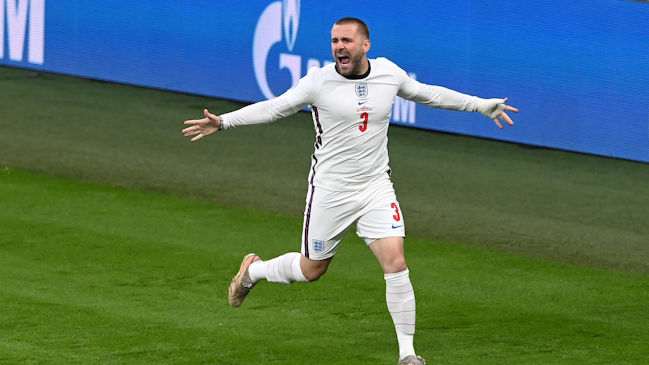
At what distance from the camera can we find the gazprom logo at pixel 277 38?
1631 cm

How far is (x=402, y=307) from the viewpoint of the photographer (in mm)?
7852

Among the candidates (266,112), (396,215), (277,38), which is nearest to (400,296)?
(396,215)

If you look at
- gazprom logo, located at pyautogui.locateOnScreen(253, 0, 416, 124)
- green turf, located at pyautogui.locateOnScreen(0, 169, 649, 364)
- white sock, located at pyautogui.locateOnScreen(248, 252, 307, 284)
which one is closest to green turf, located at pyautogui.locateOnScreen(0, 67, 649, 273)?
gazprom logo, located at pyautogui.locateOnScreen(253, 0, 416, 124)

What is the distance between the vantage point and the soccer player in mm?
7871

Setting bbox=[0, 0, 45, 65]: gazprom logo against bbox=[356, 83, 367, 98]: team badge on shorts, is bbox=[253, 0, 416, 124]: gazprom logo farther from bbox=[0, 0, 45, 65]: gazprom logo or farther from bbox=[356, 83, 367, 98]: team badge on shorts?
bbox=[356, 83, 367, 98]: team badge on shorts

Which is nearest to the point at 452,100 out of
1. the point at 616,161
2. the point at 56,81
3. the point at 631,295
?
the point at 631,295

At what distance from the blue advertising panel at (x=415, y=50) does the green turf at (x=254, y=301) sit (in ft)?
12.6

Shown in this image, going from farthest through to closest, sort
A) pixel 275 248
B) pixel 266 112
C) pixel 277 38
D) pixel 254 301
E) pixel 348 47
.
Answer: pixel 277 38
pixel 275 248
pixel 254 301
pixel 266 112
pixel 348 47

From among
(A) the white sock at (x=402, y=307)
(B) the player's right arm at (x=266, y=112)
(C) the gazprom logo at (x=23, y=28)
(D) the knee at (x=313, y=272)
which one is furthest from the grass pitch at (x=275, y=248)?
(C) the gazprom logo at (x=23, y=28)

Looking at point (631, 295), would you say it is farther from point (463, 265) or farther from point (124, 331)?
point (124, 331)

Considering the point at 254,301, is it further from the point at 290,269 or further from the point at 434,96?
the point at 434,96

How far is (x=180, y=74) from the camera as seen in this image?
57.6 feet

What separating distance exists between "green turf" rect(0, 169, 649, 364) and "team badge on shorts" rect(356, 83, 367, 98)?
1.54 metres

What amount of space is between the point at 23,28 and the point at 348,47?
451 inches
